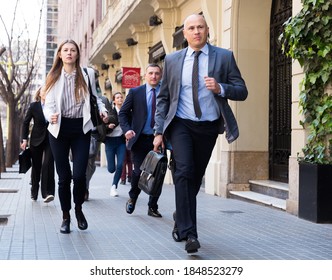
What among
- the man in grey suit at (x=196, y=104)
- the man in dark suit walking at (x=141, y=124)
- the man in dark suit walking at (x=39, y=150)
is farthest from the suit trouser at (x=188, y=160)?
the man in dark suit walking at (x=39, y=150)

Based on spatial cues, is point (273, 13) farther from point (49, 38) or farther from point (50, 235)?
point (49, 38)

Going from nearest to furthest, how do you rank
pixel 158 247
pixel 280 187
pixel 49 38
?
1. pixel 158 247
2. pixel 280 187
3. pixel 49 38

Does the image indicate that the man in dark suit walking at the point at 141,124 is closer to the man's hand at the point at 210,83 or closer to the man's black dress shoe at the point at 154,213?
the man's black dress shoe at the point at 154,213

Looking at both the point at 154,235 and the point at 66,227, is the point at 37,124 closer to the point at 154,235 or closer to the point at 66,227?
the point at 66,227

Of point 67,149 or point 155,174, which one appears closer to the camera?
point 155,174

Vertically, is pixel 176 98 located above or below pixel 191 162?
above

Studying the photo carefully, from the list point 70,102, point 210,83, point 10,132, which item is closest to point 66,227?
point 70,102

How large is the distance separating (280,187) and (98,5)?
24989 millimetres

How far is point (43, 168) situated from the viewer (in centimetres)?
1048

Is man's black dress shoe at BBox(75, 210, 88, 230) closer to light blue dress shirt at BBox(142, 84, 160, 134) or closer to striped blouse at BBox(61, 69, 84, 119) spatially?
striped blouse at BBox(61, 69, 84, 119)

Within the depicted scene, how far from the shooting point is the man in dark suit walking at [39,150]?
10.3 metres

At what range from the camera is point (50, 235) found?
672 centimetres

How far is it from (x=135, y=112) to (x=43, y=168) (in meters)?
2.65

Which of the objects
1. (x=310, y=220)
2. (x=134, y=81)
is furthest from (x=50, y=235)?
(x=134, y=81)
